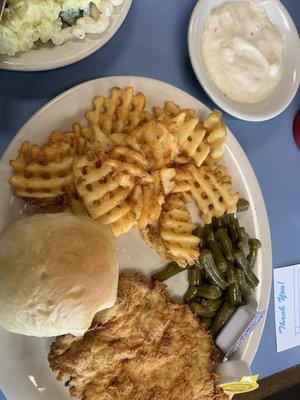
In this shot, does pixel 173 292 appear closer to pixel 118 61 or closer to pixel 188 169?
pixel 188 169

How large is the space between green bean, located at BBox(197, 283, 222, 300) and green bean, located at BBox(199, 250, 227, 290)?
24 mm

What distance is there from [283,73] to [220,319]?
123 cm

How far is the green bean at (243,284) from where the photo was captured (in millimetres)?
2150

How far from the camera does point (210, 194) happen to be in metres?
1.99

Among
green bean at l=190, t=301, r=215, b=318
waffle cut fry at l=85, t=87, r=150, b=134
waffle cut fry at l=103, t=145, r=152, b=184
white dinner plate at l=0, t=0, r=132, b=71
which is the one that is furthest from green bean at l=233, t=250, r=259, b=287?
white dinner plate at l=0, t=0, r=132, b=71

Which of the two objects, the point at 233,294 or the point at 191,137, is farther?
the point at 233,294

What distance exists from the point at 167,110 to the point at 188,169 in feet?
0.87

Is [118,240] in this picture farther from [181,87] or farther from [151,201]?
[181,87]

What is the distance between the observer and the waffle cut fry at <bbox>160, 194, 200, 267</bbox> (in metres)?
1.89

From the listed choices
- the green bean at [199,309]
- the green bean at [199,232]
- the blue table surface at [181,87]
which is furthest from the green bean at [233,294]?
the blue table surface at [181,87]

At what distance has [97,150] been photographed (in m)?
1.77

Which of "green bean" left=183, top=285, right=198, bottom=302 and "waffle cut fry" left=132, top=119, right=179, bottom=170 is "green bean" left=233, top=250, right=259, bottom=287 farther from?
"waffle cut fry" left=132, top=119, right=179, bottom=170

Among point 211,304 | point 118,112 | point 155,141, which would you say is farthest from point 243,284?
point 118,112

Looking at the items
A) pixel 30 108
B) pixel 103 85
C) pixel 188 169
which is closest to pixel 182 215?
pixel 188 169
